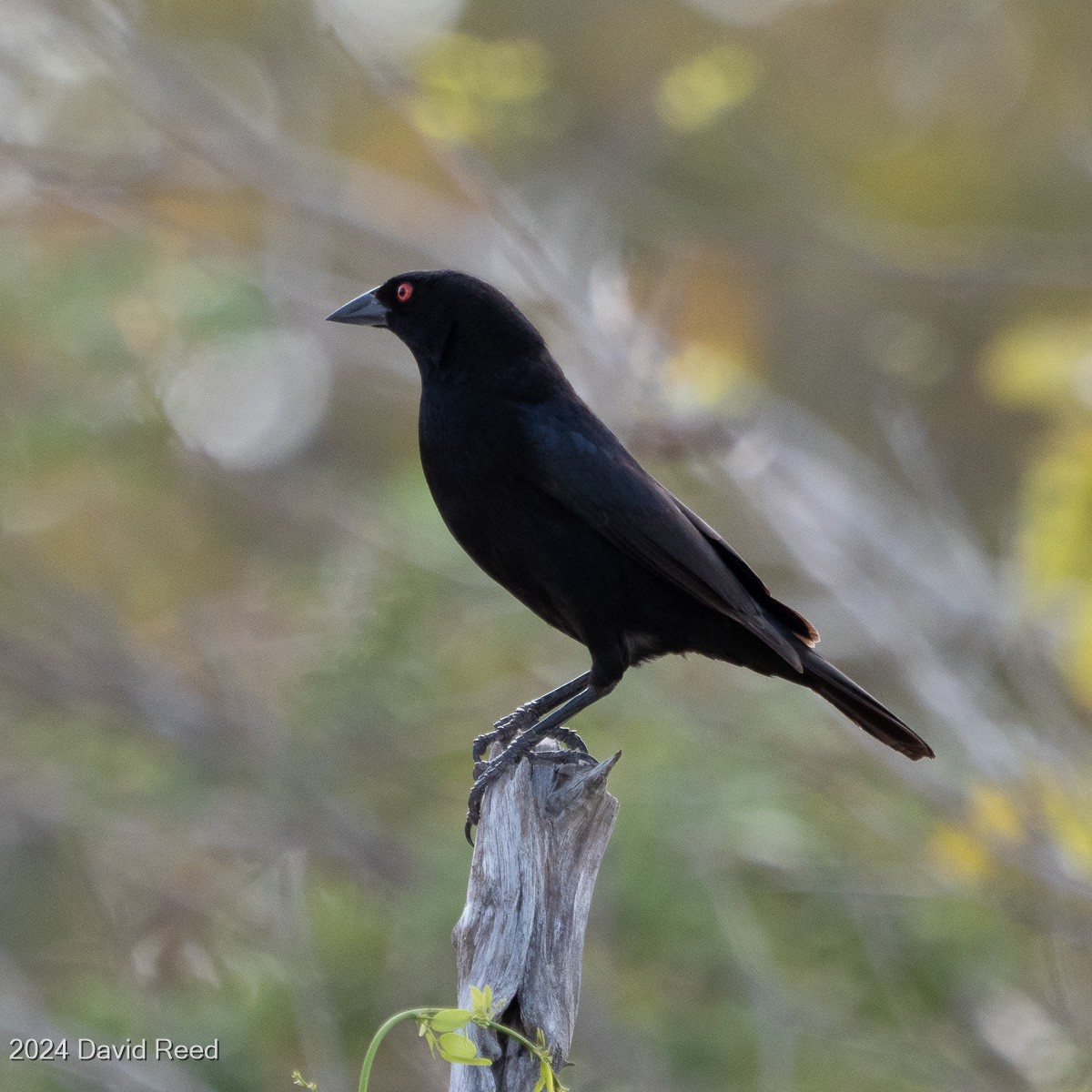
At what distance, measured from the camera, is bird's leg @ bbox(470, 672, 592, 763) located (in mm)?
4719

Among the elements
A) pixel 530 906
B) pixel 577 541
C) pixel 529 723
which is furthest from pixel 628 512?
pixel 530 906

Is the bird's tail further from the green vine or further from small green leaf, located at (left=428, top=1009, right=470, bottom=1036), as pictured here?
small green leaf, located at (left=428, top=1009, right=470, bottom=1036)

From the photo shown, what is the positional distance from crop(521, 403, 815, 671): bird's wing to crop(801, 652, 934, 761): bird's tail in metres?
0.13

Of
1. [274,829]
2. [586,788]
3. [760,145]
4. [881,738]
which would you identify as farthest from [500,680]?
[586,788]

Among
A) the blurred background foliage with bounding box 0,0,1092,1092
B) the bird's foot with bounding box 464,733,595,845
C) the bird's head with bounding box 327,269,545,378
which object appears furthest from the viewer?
the blurred background foliage with bounding box 0,0,1092,1092

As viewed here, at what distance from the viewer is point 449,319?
5.21 meters

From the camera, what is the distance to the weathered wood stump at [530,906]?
134 inches

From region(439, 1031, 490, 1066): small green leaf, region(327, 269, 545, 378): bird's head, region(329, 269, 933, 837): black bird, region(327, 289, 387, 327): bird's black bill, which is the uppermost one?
region(327, 289, 387, 327): bird's black bill

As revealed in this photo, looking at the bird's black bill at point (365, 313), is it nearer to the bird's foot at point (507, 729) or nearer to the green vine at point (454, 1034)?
the bird's foot at point (507, 729)

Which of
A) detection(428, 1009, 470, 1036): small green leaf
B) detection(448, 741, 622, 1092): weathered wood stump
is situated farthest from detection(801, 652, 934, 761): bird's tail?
detection(428, 1009, 470, 1036): small green leaf

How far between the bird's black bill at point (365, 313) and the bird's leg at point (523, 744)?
1.50 m

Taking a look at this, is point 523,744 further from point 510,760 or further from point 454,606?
point 454,606

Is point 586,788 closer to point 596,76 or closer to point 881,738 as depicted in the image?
point 881,738

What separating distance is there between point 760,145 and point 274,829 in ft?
23.4
